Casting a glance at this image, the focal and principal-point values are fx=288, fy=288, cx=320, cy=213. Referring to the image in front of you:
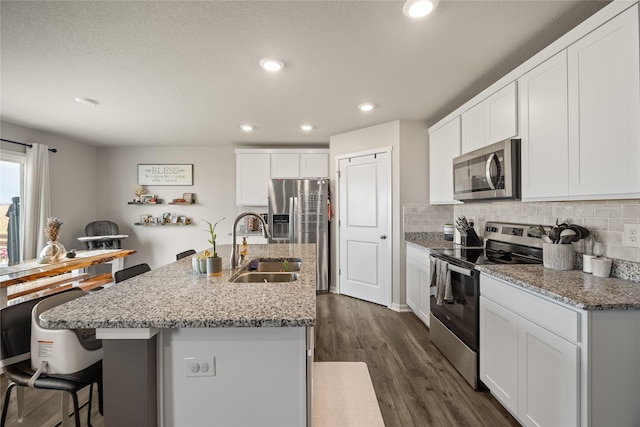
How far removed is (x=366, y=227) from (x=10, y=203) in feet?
15.3

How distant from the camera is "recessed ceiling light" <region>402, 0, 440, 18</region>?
5.03 ft

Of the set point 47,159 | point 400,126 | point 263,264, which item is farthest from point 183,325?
point 47,159

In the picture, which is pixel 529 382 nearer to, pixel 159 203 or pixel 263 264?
pixel 263 264

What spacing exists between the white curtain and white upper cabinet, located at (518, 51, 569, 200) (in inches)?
215

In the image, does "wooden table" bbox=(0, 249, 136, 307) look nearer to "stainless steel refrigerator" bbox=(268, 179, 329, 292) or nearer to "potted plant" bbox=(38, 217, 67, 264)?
"potted plant" bbox=(38, 217, 67, 264)

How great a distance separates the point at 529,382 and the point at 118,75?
357 centimetres

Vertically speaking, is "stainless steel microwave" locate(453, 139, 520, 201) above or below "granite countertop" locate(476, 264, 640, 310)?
above

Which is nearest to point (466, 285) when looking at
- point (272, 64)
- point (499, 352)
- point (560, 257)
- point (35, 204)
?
point (499, 352)

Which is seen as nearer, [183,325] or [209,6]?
[183,325]

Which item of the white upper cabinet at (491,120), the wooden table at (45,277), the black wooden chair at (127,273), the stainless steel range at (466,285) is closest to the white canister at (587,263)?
the stainless steel range at (466,285)

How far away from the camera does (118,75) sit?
2.41 m

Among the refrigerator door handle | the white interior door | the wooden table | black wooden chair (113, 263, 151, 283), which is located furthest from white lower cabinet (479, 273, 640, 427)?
the wooden table

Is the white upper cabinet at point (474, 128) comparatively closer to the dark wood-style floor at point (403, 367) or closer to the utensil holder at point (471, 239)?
the utensil holder at point (471, 239)

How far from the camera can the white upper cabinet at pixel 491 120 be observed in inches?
79.1
